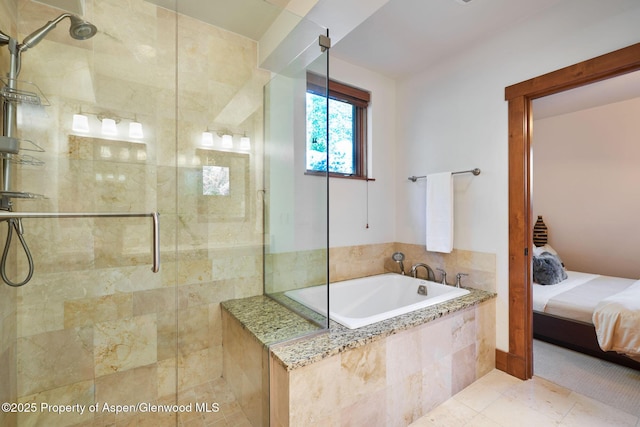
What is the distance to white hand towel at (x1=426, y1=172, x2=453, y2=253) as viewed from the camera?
7.82 feet

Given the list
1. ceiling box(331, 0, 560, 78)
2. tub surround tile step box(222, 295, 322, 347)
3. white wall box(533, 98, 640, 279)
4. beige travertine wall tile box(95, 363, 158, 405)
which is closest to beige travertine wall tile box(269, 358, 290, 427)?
tub surround tile step box(222, 295, 322, 347)

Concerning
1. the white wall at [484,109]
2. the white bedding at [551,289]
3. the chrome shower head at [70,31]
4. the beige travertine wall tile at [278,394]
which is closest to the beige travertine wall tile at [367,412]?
the beige travertine wall tile at [278,394]

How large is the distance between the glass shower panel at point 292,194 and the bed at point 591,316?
220cm

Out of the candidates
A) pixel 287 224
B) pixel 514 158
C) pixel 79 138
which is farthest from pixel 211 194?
pixel 514 158

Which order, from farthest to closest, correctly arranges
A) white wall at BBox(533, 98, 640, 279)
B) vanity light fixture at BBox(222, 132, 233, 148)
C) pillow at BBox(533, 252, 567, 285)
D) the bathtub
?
white wall at BBox(533, 98, 640, 279), pillow at BBox(533, 252, 567, 285), the bathtub, vanity light fixture at BBox(222, 132, 233, 148)

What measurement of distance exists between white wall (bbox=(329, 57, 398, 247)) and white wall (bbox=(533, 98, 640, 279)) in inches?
111

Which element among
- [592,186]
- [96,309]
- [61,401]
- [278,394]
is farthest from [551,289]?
[61,401]

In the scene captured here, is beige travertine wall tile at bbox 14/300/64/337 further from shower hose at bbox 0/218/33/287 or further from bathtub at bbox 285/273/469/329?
bathtub at bbox 285/273/469/329

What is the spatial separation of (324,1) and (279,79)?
2.06ft

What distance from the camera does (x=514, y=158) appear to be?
204cm

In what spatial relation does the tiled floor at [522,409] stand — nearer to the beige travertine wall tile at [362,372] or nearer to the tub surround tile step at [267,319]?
the beige travertine wall tile at [362,372]

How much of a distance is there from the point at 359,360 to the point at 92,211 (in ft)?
5.40

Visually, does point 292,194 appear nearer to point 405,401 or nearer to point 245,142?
point 245,142

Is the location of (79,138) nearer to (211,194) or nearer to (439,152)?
(211,194)
